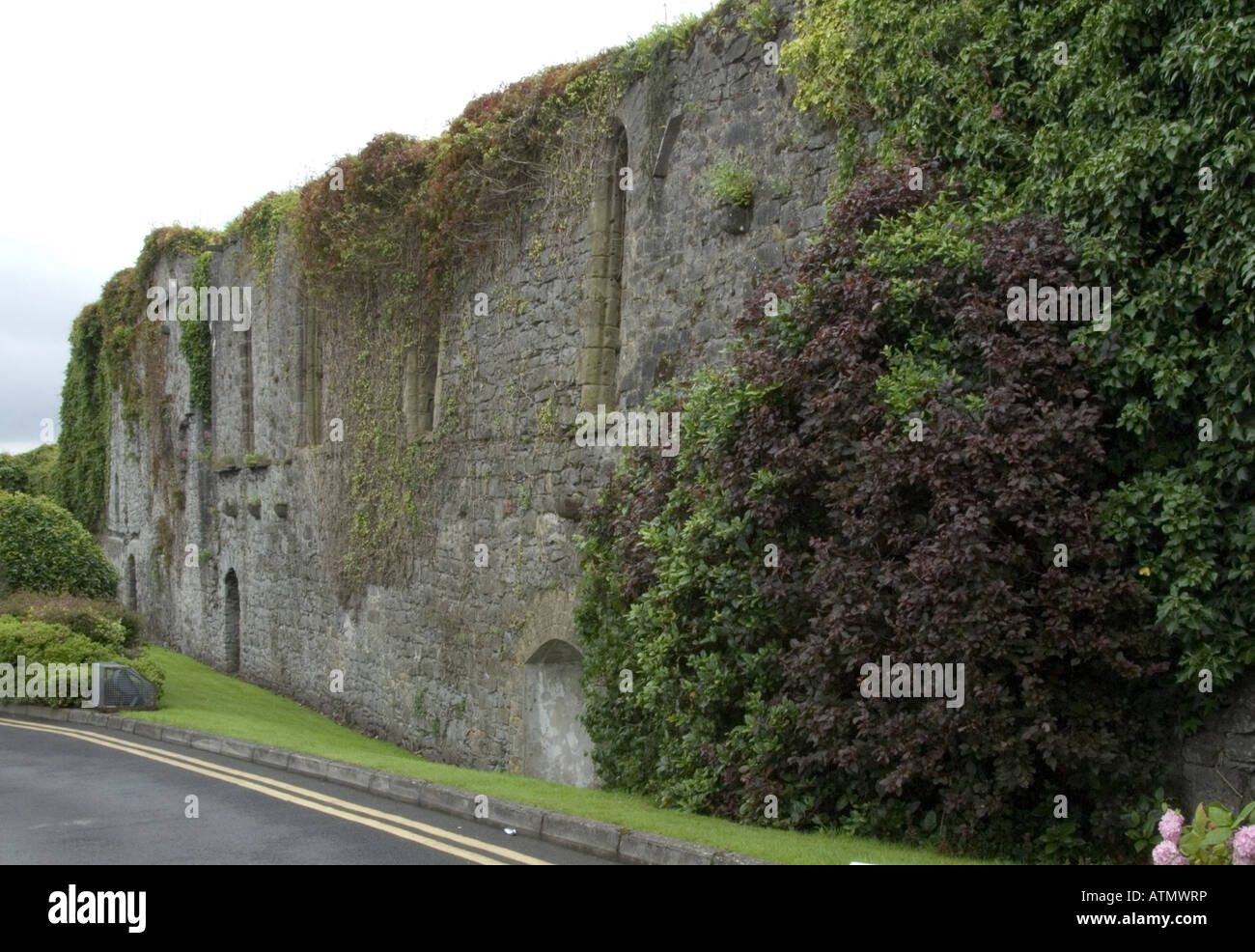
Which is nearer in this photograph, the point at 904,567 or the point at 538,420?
the point at 904,567

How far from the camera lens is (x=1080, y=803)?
25.1 ft

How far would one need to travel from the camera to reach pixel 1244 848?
5672 millimetres


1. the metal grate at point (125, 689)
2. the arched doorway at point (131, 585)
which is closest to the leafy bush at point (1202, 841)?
the metal grate at point (125, 689)

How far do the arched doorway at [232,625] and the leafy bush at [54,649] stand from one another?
939 centimetres

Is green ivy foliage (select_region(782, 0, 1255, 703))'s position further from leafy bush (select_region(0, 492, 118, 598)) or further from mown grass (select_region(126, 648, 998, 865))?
leafy bush (select_region(0, 492, 118, 598))

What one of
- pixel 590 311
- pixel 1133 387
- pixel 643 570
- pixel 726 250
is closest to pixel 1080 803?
pixel 1133 387

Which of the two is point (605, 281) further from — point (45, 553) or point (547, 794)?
point (45, 553)

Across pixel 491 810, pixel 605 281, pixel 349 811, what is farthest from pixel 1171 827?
pixel 605 281

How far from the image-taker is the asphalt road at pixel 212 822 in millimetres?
7883

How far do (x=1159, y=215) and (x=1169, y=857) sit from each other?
3620 mm

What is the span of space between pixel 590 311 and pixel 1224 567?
7.64 metres

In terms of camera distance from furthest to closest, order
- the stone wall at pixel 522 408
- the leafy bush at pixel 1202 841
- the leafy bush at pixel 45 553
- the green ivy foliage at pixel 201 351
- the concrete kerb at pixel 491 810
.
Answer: the green ivy foliage at pixel 201 351 < the leafy bush at pixel 45 553 < the stone wall at pixel 522 408 < the concrete kerb at pixel 491 810 < the leafy bush at pixel 1202 841

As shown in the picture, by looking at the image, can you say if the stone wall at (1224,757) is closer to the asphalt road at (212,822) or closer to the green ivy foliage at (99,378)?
the asphalt road at (212,822)

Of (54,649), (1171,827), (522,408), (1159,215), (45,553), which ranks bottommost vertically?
(54,649)
